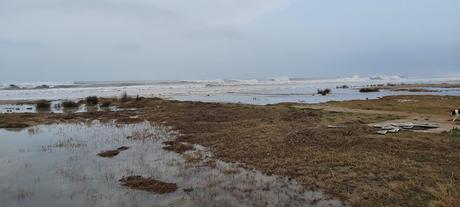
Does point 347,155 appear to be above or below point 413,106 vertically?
below

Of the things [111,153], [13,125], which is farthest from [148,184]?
[13,125]

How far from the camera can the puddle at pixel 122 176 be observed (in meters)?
9.34

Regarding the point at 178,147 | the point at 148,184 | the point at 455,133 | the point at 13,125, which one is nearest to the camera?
the point at 148,184

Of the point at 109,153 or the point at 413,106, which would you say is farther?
the point at 413,106

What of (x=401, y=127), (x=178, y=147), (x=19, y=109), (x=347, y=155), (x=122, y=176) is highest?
(x=401, y=127)

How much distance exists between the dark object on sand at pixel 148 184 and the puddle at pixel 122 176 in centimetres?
18

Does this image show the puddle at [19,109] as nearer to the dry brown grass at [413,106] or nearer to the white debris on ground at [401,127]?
the dry brown grass at [413,106]

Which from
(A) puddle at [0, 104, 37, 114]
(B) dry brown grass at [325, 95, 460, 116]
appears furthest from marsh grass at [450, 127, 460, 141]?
(A) puddle at [0, 104, 37, 114]

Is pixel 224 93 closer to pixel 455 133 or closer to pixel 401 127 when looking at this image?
pixel 401 127

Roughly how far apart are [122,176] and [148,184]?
53.9 inches

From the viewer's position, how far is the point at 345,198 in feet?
29.6

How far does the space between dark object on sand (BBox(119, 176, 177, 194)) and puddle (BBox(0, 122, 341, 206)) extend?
180mm

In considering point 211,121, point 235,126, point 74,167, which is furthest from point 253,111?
point 74,167

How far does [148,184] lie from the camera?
10.6 metres
